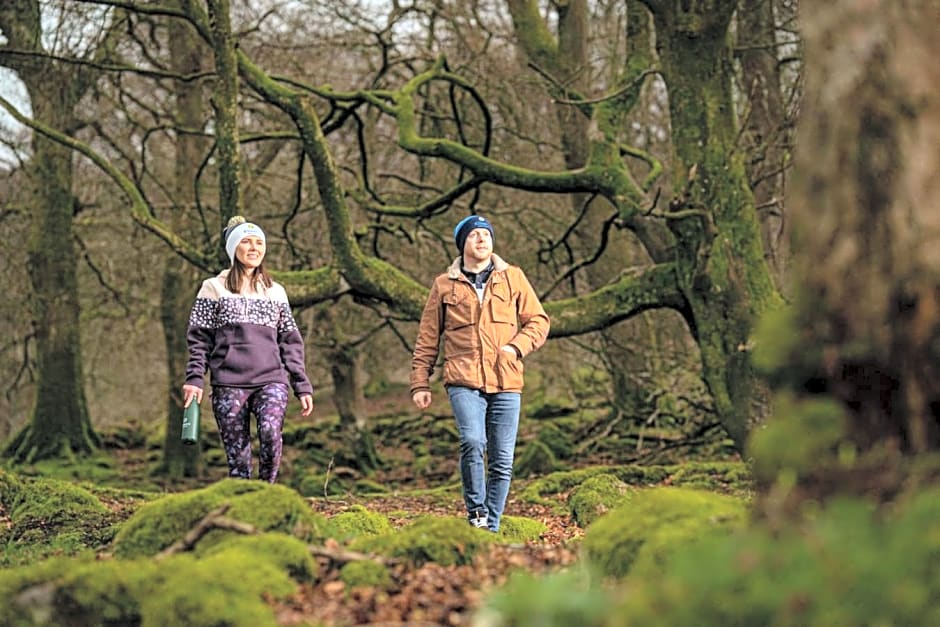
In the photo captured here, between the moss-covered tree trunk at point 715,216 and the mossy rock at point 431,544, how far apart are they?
634 centimetres

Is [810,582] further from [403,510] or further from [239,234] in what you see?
[403,510]

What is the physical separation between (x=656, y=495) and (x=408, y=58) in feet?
37.4

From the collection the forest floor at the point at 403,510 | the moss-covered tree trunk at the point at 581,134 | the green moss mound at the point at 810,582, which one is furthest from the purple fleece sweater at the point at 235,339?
the moss-covered tree trunk at the point at 581,134

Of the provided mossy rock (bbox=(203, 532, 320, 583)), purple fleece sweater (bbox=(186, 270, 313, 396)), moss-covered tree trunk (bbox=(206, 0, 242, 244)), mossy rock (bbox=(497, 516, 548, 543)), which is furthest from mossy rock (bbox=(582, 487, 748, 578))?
moss-covered tree trunk (bbox=(206, 0, 242, 244))

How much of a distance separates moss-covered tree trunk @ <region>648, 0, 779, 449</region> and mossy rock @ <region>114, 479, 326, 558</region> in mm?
6409

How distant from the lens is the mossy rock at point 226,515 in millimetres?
4141

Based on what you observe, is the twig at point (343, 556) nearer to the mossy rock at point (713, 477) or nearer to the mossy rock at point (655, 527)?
the mossy rock at point (655, 527)

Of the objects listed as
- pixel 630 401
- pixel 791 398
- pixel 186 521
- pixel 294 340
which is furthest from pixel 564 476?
pixel 791 398

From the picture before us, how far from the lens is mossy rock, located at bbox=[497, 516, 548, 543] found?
268 inches

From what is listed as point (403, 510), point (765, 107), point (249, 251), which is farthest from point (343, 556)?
point (765, 107)

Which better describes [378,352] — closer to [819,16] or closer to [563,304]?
[563,304]

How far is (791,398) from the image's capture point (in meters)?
2.75

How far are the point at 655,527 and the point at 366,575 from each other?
2.94 ft

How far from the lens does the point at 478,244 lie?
677cm
